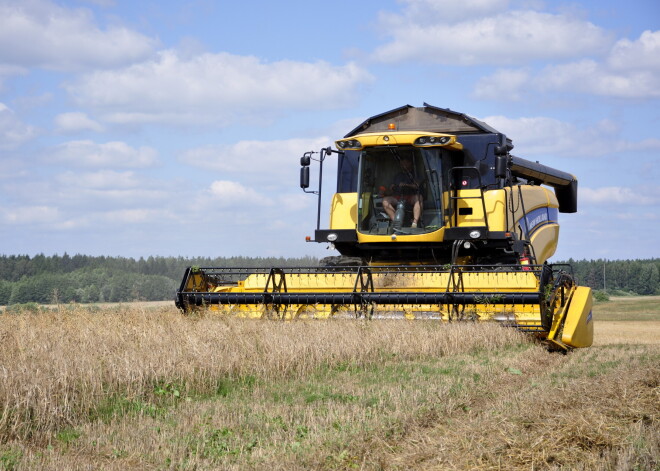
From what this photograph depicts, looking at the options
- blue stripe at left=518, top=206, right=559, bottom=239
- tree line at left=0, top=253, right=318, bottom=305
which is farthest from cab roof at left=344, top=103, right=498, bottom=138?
tree line at left=0, top=253, right=318, bottom=305

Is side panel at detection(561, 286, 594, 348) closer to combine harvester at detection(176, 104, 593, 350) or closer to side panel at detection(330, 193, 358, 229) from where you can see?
combine harvester at detection(176, 104, 593, 350)

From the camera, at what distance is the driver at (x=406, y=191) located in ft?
38.3

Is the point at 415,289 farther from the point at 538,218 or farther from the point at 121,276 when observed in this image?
the point at 121,276

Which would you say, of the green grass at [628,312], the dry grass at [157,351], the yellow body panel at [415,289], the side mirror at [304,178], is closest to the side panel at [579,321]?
the yellow body panel at [415,289]

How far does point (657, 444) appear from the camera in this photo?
450cm

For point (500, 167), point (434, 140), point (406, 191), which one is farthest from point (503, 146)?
point (406, 191)

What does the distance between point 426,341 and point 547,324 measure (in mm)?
1761

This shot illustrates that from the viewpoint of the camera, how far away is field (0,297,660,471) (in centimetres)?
455

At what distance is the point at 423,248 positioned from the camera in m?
11.8

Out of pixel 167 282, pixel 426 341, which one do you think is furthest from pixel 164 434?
pixel 167 282

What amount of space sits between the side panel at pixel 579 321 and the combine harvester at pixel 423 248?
0.5 inches

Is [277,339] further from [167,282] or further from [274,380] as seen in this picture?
[167,282]

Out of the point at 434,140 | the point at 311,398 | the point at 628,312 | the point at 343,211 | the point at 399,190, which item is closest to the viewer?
the point at 311,398

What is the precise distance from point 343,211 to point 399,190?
93 cm
